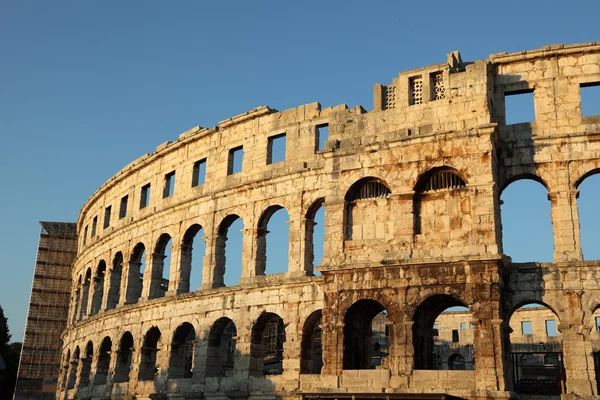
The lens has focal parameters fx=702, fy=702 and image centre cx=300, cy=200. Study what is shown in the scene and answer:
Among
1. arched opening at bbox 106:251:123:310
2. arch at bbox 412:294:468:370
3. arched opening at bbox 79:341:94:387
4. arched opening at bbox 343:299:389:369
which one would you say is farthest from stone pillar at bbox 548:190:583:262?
arched opening at bbox 79:341:94:387

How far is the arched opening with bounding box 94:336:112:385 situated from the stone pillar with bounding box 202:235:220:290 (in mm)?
8306

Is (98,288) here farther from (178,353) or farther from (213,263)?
(213,263)

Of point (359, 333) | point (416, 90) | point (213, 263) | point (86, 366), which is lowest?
point (86, 366)

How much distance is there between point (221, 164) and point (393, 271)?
34.6 feet

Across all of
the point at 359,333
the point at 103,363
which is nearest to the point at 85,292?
the point at 103,363

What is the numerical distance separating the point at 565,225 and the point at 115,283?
21787 mm

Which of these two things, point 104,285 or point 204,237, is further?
point 104,285

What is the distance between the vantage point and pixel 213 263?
27.0m

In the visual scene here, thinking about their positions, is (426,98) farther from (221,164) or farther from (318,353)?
(318,353)

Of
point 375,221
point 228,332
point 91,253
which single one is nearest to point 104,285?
point 91,253

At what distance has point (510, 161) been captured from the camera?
2180cm

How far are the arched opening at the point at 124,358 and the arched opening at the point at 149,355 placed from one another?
1.59m

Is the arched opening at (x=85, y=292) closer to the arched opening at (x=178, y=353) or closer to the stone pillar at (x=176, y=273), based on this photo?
the stone pillar at (x=176, y=273)

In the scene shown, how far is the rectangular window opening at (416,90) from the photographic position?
21944 millimetres
